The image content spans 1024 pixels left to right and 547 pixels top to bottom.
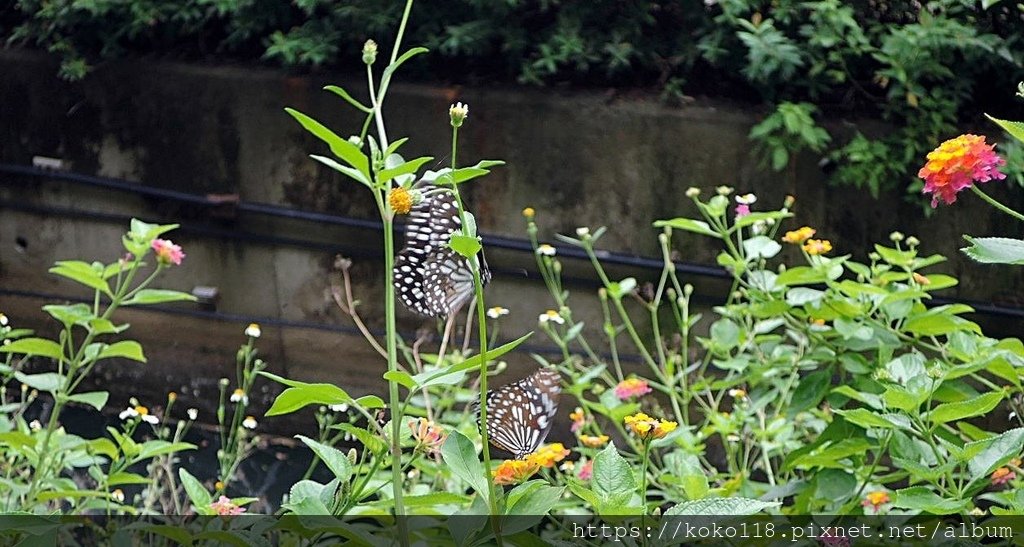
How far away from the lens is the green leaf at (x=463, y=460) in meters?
0.78

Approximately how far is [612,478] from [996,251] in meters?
0.36

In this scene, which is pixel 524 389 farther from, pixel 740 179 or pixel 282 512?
→ pixel 740 179

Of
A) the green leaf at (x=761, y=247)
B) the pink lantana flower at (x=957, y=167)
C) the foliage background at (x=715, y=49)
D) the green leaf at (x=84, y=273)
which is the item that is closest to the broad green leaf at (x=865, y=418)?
the pink lantana flower at (x=957, y=167)

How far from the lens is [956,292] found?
2854 millimetres

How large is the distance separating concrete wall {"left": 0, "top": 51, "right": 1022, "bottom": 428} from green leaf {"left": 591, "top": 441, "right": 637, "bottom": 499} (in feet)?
7.29

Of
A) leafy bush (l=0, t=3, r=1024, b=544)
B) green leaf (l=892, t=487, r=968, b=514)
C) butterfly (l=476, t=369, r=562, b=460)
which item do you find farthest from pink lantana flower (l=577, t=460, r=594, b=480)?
green leaf (l=892, t=487, r=968, b=514)

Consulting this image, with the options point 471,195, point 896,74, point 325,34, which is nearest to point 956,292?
point 896,74

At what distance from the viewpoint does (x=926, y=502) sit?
1.04 metres

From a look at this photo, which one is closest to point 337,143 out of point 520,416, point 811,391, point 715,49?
point 520,416

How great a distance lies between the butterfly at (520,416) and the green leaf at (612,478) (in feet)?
0.71

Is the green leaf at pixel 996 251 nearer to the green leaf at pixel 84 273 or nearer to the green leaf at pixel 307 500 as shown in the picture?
the green leaf at pixel 307 500

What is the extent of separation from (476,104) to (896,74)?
1134 millimetres

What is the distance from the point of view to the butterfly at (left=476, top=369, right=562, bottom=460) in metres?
1.06

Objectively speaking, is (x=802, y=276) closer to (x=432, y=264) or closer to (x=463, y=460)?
(x=432, y=264)
